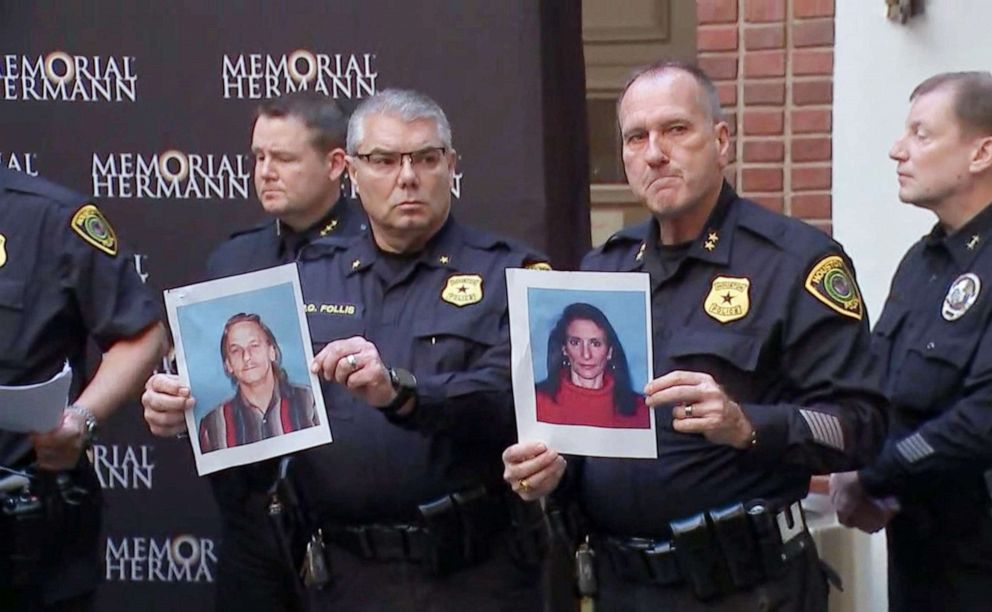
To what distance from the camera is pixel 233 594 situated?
14.1 ft

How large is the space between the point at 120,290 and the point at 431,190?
81cm

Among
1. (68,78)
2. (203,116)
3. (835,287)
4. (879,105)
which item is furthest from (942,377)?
(68,78)

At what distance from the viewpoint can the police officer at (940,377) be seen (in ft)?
11.2

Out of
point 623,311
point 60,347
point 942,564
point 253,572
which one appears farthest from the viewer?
point 253,572

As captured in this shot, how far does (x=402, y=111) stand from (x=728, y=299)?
2.87ft

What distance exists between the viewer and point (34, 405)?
10.7 feet

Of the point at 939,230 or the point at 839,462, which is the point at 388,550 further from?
the point at 939,230

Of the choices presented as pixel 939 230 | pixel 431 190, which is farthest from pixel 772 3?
pixel 431 190

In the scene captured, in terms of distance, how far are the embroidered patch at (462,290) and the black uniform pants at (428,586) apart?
1.81 ft

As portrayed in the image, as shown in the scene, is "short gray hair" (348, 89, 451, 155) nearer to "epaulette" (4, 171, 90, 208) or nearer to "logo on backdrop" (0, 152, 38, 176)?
"epaulette" (4, 171, 90, 208)

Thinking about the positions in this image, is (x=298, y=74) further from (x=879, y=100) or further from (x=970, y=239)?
(x=970, y=239)

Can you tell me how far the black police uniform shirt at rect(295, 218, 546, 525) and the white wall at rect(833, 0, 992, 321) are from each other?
1.88 m

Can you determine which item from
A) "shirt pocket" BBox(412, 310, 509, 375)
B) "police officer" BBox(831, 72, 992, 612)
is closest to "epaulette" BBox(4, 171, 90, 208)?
"shirt pocket" BBox(412, 310, 509, 375)

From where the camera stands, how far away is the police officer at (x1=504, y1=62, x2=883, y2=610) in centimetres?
308
